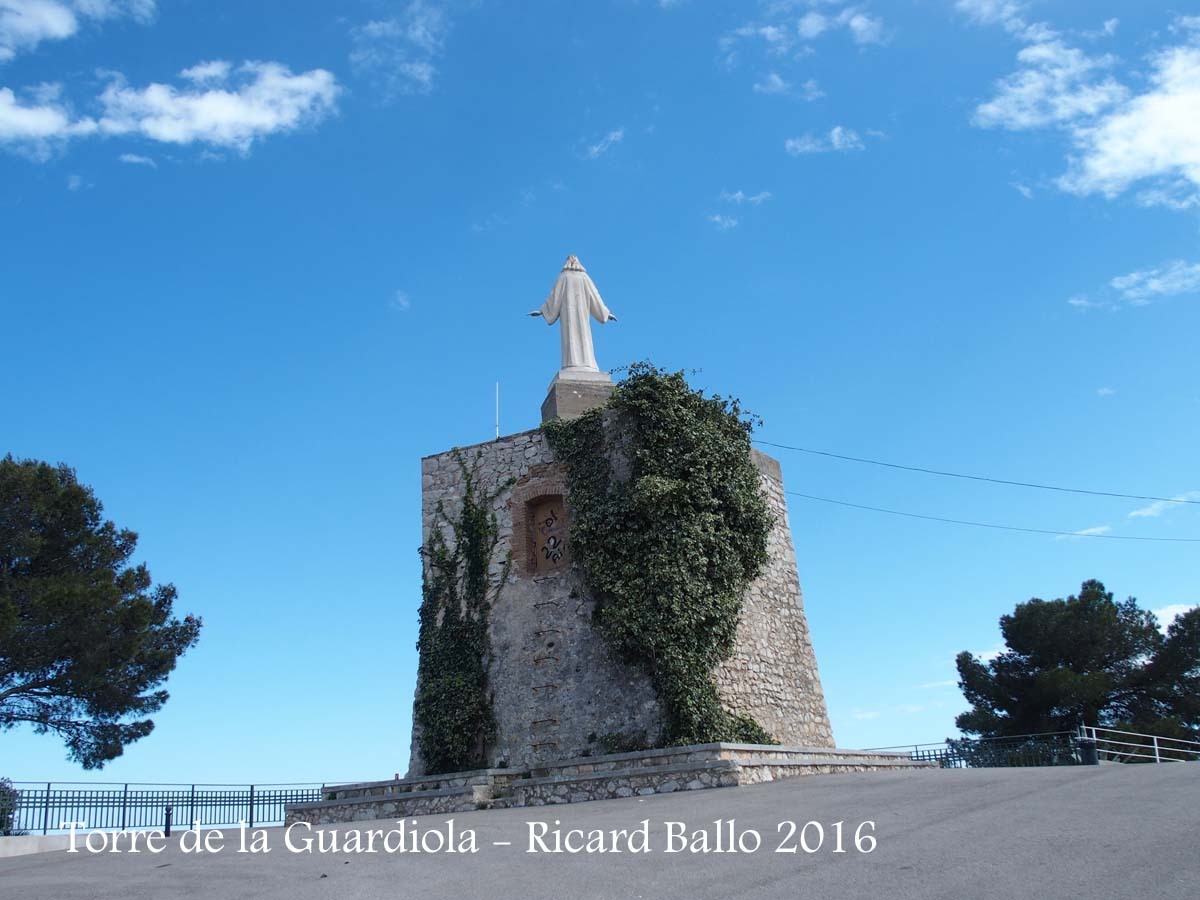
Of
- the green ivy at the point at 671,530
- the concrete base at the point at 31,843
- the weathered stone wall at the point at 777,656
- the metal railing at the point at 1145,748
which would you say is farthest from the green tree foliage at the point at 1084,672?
the concrete base at the point at 31,843

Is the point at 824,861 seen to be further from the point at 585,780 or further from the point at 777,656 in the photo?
the point at 777,656

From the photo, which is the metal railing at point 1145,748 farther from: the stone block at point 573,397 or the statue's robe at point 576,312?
the statue's robe at point 576,312

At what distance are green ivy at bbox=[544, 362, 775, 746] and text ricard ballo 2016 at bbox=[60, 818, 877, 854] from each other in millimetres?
3818

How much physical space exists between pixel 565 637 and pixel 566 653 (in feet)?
0.78

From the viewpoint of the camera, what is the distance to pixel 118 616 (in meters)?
20.1

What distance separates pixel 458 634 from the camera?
50.3 ft

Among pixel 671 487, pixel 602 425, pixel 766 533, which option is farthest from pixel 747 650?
pixel 602 425

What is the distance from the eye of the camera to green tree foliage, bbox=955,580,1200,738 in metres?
25.8

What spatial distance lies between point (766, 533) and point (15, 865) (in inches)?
408

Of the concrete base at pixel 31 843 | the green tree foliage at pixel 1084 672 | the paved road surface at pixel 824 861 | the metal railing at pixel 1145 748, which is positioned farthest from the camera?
the green tree foliage at pixel 1084 672

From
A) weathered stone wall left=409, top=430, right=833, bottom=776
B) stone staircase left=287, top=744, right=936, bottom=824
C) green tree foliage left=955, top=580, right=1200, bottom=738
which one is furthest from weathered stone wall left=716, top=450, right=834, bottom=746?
green tree foliage left=955, top=580, right=1200, bottom=738

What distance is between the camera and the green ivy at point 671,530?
13477 mm

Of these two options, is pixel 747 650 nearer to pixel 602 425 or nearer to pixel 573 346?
pixel 602 425

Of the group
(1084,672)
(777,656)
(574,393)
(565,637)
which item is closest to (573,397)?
(574,393)
